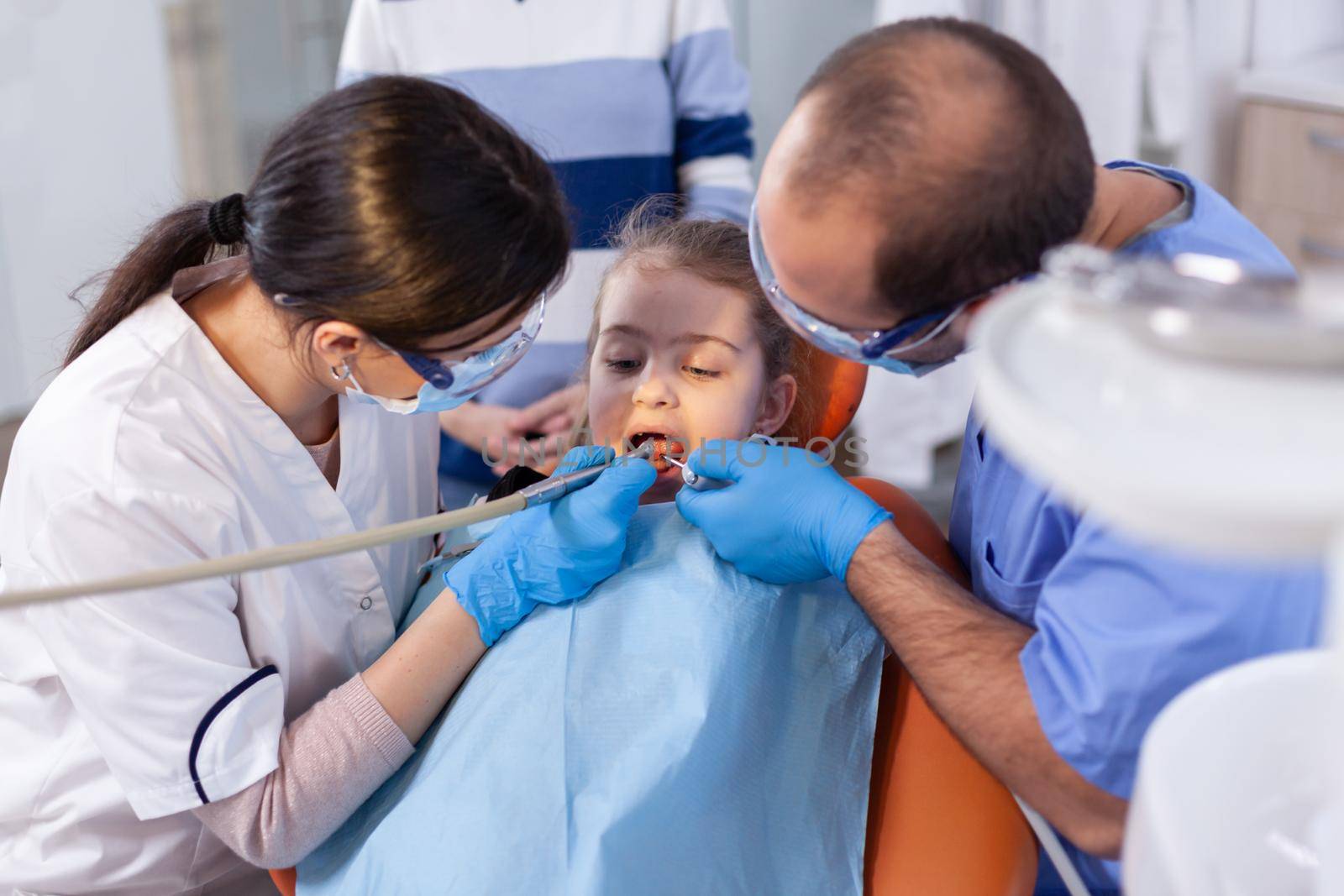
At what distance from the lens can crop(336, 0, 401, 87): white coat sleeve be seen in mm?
2137

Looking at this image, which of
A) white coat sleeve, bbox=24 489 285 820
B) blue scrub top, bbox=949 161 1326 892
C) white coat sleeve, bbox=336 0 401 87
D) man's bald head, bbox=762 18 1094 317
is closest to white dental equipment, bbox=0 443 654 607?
white coat sleeve, bbox=24 489 285 820

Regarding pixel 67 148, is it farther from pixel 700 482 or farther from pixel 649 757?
pixel 649 757

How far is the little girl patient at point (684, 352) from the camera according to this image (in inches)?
64.5

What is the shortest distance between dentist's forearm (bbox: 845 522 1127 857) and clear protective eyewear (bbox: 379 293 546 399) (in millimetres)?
445

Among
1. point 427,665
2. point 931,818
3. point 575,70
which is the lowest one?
point 931,818

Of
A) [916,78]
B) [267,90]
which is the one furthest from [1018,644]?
[267,90]

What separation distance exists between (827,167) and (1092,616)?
465 millimetres

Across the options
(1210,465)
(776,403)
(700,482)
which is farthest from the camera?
(776,403)

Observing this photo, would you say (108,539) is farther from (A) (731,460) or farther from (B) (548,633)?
(A) (731,460)

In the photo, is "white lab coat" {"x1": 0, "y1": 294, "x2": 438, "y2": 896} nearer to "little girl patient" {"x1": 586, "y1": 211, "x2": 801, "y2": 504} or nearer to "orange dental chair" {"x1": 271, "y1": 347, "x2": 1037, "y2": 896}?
"orange dental chair" {"x1": 271, "y1": 347, "x2": 1037, "y2": 896}

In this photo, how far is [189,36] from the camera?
358 centimetres

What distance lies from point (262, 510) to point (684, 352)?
0.60 metres

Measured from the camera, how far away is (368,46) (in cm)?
215

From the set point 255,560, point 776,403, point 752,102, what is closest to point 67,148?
point 752,102
